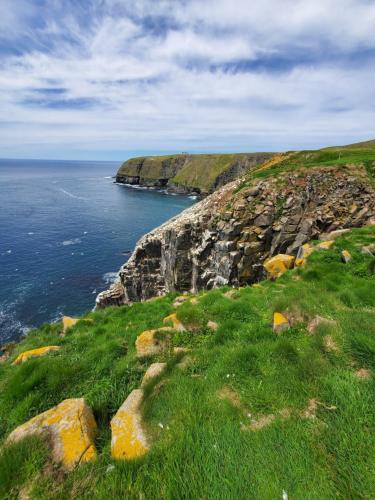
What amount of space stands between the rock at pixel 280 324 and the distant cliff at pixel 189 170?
403 feet

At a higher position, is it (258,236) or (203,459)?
(203,459)

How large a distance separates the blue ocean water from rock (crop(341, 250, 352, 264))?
3392cm

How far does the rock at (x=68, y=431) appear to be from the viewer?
→ 4336mm

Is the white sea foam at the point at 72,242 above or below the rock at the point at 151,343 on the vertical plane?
below

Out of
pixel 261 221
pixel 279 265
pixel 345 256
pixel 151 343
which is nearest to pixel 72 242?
pixel 261 221

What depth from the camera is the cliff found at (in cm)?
→ 1984

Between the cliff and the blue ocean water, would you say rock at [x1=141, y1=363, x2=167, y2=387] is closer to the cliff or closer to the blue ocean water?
the cliff

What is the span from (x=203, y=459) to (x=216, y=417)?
914 mm

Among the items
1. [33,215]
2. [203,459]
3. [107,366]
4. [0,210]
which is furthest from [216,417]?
[0,210]

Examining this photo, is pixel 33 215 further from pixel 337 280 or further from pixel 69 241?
pixel 337 280

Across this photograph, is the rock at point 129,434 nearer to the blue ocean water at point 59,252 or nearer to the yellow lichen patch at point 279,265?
the yellow lichen patch at point 279,265

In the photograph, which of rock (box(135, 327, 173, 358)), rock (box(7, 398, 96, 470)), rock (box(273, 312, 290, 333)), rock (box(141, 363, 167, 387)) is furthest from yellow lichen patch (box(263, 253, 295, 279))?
rock (box(7, 398, 96, 470))

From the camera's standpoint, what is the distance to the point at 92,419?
17.1 feet

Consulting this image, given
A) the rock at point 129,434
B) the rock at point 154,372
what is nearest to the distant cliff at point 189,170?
the rock at point 154,372
